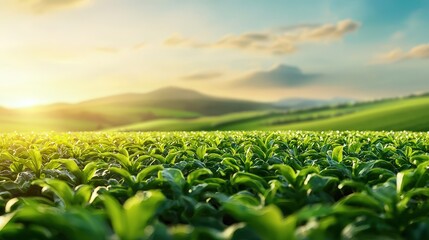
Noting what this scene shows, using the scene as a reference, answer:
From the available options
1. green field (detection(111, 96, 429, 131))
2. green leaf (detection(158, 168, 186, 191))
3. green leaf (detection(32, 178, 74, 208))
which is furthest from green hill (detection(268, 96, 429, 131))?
green leaf (detection(32, 178, 74, 208))

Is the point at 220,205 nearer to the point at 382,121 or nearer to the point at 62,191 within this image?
the point at 62,191

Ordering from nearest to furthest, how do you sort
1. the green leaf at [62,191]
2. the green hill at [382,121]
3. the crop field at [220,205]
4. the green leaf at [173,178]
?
the crop field at [220,205]
the green leaf at [62,191]
the green leaf at [173,178]
the green hill at [382,121]

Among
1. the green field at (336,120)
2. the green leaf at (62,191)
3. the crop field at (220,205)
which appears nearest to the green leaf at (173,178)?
the crop field at (220,205)

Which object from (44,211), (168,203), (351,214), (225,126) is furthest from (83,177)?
(225,126)

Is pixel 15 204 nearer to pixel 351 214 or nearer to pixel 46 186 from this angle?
pixel 46 186

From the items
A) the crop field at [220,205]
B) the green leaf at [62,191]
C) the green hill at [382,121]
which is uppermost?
the green leaf at [62,191]

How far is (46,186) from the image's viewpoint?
3117 millimetres

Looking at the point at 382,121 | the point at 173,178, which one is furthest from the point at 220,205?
the point at 382,121

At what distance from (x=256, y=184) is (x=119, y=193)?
95 cm

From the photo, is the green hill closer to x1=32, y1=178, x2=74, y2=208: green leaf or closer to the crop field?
the crop field

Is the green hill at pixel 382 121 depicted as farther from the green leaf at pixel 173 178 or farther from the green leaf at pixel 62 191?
the green leaf at pixel 62 191

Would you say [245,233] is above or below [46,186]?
below

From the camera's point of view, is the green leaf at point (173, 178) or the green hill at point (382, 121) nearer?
the green leaf at point (173, 178)

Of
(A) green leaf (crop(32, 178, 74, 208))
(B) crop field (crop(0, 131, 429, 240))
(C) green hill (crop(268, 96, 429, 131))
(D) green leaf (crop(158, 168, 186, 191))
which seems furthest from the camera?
(C) green hill (crop(268, 96, 429, 131))
